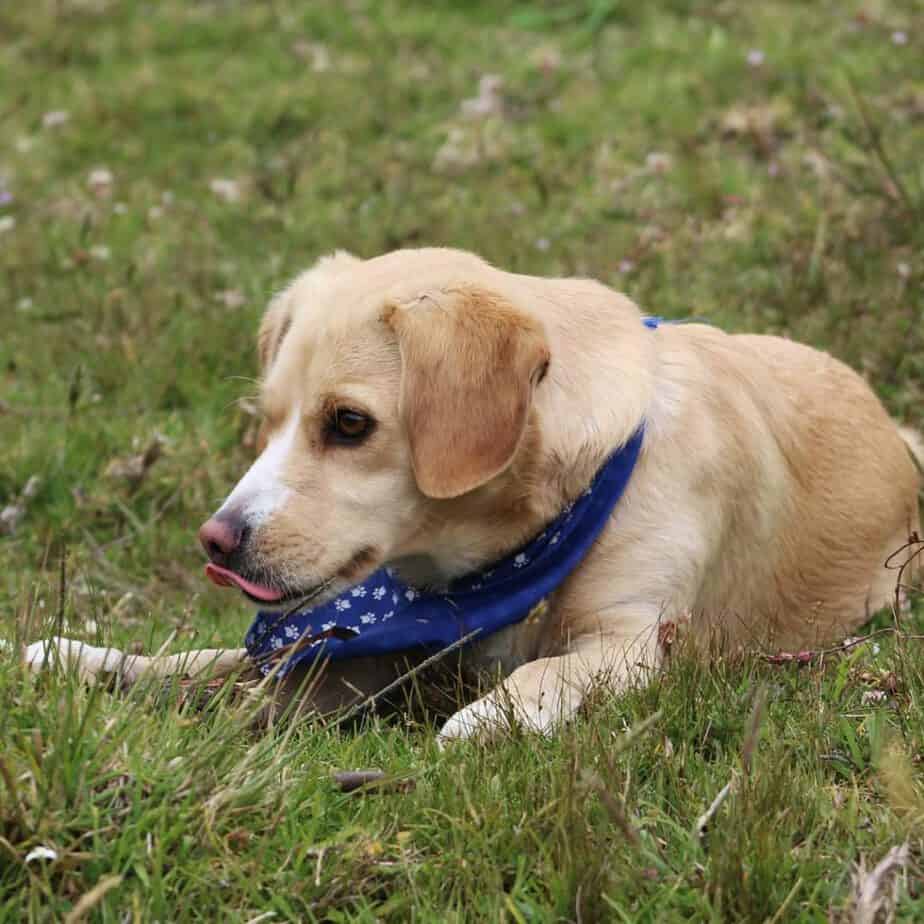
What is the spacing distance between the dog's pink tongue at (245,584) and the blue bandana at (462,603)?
93 mm

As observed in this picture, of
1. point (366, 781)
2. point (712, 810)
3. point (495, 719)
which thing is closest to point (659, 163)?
point (495, 719)

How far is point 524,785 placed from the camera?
9.05ft

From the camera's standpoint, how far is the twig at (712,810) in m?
2.55

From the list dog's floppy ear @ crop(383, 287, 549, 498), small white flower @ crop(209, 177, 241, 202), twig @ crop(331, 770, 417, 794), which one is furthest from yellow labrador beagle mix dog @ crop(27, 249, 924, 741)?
small white flower @ crop(209, 177, 241, 202)

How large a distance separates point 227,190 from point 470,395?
187 inches

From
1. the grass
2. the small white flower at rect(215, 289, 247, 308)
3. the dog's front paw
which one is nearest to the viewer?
the grass

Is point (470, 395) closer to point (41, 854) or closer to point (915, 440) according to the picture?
point (41, 854)

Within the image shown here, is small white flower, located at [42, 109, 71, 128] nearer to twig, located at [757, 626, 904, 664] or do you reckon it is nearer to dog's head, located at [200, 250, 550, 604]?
dog's head, located at [200, 250, 550, 604]

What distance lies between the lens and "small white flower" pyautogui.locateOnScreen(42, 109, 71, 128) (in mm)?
8711

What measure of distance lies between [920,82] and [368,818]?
6606mm

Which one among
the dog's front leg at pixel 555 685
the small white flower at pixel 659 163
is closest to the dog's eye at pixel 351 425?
the dog's front leg at pixel 555 685

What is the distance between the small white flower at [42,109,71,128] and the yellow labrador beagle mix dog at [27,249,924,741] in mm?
5089

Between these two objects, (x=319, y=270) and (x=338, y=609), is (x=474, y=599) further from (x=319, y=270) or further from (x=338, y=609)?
(x=319, y=270)

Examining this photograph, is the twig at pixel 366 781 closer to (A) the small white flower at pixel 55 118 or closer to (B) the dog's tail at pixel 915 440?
(B) the dog's tail at pixel 915 440
